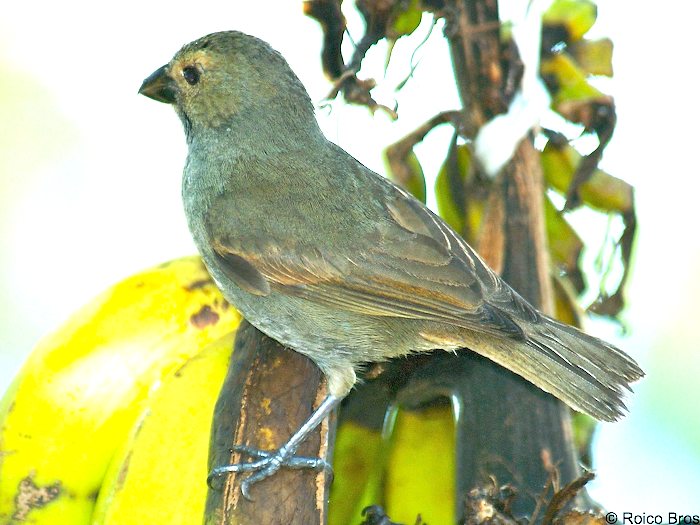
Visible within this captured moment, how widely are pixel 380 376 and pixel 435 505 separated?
2.00 ft

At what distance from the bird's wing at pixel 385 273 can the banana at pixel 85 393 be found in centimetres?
29

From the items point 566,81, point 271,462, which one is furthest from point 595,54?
point 271,462

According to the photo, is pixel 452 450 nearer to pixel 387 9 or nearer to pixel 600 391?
pixel 600 391

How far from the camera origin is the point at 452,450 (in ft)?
7.95

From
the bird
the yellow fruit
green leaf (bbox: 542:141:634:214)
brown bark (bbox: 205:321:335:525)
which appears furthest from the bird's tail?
brown bark (bbox: 205:321:335:525)

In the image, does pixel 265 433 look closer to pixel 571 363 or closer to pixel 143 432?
pixel 143 432

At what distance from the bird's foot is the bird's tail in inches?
30.8

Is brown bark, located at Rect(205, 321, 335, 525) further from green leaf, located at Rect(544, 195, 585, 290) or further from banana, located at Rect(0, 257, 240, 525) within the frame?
green leaf, located at Rect(544, 195, 585, 290)

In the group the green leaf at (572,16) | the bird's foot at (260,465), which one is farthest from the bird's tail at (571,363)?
the green leaf at (572,16)

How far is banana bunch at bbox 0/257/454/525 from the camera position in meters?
2.04

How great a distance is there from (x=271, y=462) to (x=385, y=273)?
34.6 inches

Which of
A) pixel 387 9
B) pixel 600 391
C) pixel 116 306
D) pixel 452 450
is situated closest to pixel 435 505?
pixel 452 450

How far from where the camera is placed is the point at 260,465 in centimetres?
182

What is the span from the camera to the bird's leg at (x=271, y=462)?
5.94ft
